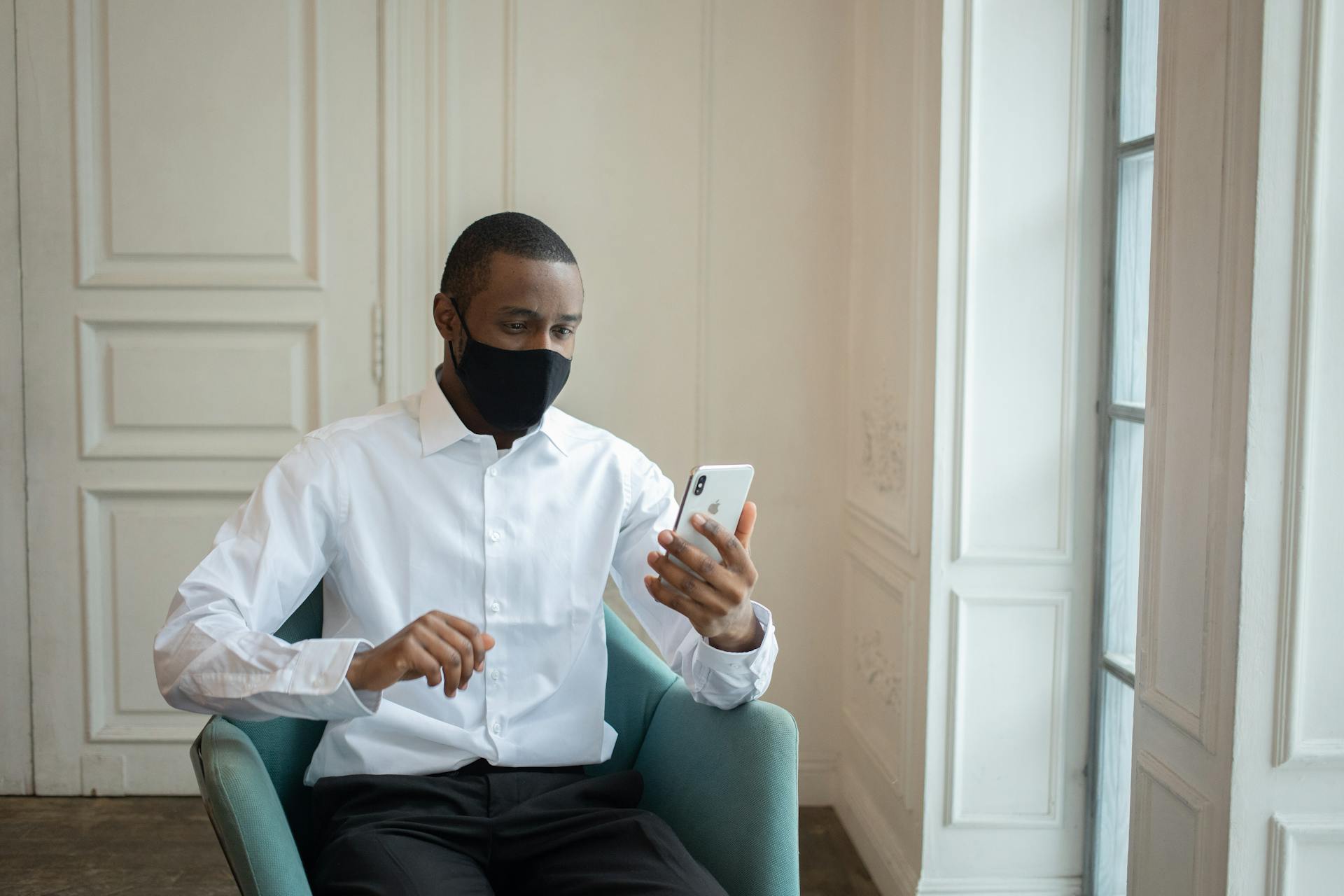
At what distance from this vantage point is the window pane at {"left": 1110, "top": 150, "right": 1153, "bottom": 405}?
2123 millimetres

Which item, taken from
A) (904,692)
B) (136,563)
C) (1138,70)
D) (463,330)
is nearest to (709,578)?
(463,330)

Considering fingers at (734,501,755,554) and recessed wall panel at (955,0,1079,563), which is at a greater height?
recessed wall panel at (955,0,1079,563)

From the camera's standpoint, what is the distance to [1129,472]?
85.2 inches

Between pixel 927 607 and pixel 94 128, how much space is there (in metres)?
2.39

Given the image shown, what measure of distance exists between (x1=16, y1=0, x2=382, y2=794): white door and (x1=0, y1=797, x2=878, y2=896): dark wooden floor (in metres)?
0.10

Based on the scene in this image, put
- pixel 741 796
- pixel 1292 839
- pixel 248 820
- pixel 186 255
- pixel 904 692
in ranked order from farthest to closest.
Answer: pixel 186 255 < pixel 904 692 < pixel 741 796 < pixel 1292 839 < pixel 248 820

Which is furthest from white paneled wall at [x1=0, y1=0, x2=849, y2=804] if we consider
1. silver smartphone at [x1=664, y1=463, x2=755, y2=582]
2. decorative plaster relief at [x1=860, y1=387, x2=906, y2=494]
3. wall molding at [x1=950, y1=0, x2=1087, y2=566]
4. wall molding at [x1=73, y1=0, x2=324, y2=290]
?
silver smartphone at [x1=664, y1=463, x2=755, y2=582]

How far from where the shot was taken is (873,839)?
2.61 meters

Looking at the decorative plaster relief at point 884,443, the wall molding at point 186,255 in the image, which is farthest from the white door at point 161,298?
the decorative plaster relief at point 884,443

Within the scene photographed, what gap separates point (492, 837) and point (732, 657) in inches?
15.3

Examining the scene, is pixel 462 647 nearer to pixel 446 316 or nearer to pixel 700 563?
pixel 700 563

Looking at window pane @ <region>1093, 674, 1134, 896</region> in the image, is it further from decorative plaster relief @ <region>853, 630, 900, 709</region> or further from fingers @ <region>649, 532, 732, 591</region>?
fingers @ <region>649, 532, 732, 591</region>

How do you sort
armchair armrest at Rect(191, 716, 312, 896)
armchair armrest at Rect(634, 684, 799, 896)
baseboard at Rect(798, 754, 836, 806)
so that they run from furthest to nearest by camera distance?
baseboard at Rect(798, 754, 836, 806) < armchair armrest at Rect(634, 684, 799, 896) < armchair armrest at Rect(191, 716, 312, 896)

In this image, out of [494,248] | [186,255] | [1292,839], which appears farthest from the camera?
[186,255]
